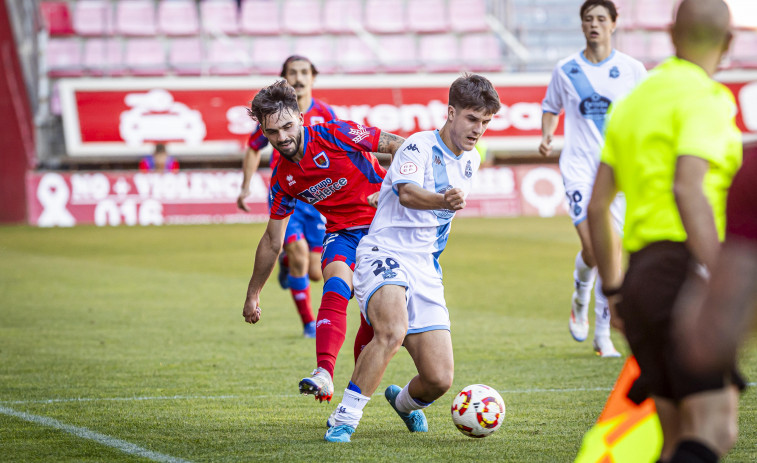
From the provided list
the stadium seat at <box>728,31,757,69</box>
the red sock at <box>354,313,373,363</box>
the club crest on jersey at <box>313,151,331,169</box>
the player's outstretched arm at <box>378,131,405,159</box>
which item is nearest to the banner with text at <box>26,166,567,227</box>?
the stadium seat at <box>728,31,757,69</box>

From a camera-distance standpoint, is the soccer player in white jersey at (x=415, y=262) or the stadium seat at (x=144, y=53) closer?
the soccer player in white jersey at (x=415, y=262)

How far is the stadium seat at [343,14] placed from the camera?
29266mm

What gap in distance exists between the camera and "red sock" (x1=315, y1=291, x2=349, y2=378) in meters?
5.57

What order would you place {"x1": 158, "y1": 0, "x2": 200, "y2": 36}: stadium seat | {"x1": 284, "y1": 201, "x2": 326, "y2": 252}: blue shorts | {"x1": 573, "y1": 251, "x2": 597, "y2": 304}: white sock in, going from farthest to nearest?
{"x1": 158, "y1": 0, "x2": 200, "y2": 36}: stadium seat < {"x1": 284, "y1": 201, "x2": 326, "y2": 252}: blue shorts < {"x1": 573, "y1": 251, "x2": 597, "y2": 304}: white sock

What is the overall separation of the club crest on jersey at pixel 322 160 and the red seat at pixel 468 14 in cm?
2418

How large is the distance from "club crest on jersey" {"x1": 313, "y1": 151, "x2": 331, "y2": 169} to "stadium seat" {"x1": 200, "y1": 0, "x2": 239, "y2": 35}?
23.6 meters

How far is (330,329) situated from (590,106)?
3443mm

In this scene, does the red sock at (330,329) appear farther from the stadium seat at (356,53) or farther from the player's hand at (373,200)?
the stadium seat at (356,53)

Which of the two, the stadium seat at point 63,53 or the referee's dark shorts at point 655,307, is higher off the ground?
the referee's dark shorts at point 655,307

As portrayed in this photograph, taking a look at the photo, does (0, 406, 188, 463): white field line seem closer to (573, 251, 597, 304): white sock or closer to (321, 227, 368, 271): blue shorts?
(321, 227, 368, 271): blue shorts

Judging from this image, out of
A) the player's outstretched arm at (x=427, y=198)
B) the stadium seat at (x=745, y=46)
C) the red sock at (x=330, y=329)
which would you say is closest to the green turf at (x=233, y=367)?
the red sock at (x=330, y=329)

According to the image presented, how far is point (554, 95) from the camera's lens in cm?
840

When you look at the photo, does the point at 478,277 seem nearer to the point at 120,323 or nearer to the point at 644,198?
the point at 120,323

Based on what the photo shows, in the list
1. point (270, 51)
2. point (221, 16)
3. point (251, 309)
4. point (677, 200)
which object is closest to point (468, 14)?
point (270, 51)
